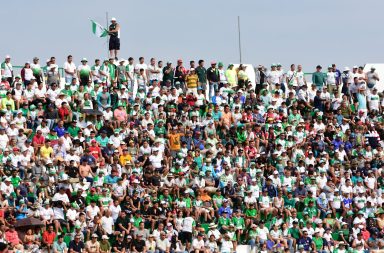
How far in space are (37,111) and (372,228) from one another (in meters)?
11.1

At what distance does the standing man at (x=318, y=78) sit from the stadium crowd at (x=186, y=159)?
0.30ft

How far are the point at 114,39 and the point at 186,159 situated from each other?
24.7ft

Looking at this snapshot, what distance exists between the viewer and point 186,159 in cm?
3725

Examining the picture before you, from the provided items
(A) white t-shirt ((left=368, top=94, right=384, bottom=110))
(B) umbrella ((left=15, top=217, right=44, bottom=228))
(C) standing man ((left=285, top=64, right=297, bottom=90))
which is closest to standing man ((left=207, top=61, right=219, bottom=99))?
(C) standing man ((left=285, top=64, right=297, bottom=90))

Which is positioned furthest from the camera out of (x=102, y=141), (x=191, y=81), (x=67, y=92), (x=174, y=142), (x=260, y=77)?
(x=260, y=77)

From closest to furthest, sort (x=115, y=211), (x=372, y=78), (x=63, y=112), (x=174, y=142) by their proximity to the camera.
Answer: (x=115, y=211) → (x=63, y=112) → (x=174, y=142) → (x=372, y=78)

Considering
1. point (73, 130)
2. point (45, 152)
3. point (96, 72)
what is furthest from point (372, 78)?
point (45, 152)

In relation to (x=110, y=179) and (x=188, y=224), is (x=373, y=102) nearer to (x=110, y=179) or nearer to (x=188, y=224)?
(x=188, y=224)

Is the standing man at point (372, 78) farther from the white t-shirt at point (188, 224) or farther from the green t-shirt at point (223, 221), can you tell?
the white t-shirt at point (188, 224)

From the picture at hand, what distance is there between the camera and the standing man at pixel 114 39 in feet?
141

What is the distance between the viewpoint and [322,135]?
135 feet

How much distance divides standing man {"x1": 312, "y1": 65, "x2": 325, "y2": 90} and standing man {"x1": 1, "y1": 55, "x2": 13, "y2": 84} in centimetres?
1174

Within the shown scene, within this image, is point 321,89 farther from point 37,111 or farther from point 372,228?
point 37,111

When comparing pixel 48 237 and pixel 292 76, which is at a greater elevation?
pixel 292 76
